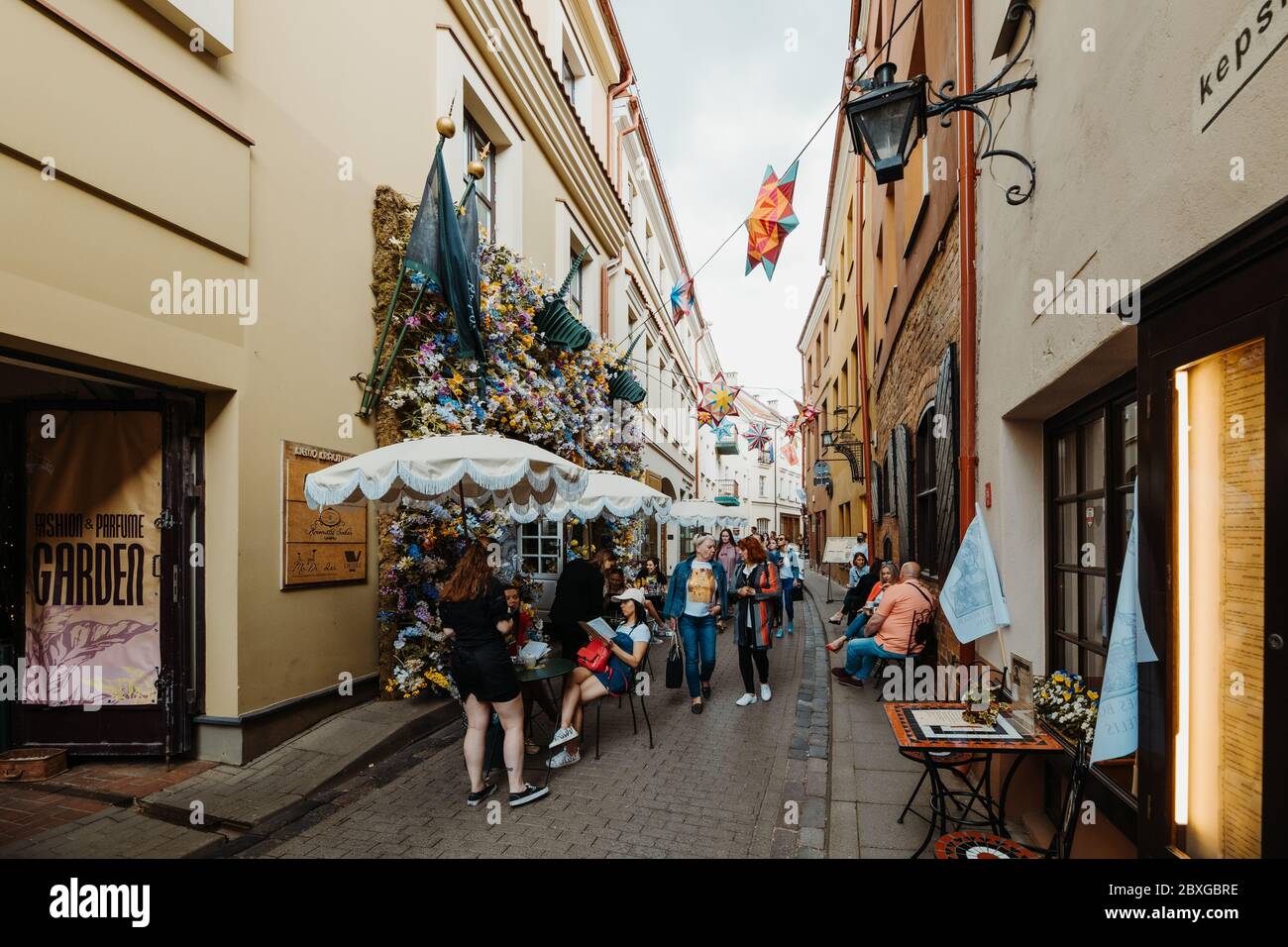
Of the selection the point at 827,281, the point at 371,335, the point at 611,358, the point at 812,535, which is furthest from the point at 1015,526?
the point at 812,535

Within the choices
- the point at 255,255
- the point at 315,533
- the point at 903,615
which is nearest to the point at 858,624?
the point at 903,615

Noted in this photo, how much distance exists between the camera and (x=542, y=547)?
38.7 ft

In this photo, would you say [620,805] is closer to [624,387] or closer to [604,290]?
[624,387]

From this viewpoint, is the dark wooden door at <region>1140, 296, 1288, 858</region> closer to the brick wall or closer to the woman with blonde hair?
the brick wall

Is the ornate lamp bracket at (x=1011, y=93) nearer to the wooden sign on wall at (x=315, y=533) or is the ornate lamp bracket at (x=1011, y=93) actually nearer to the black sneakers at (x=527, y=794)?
the black sneakers at (x=527, y=794)

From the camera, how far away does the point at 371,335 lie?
6812mm

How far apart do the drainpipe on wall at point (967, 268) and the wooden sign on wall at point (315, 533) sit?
4836 millimetres

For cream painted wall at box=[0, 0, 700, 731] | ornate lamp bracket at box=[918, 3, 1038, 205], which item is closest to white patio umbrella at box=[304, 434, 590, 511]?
cream painted wall at box=[0, 0, 700, 731]

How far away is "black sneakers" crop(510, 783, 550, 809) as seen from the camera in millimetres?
4695

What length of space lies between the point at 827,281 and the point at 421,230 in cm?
2034

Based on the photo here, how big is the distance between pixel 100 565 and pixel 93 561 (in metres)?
0.07

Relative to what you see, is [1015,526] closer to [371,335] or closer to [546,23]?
[371,335]

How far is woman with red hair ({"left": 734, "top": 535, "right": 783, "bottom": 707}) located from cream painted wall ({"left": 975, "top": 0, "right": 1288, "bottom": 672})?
2.66m

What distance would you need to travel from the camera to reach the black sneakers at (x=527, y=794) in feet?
15.4
